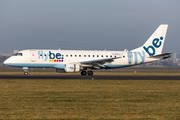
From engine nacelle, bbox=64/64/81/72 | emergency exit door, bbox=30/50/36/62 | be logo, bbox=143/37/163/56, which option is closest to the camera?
engine nacelle, bbox=64/64/81/72

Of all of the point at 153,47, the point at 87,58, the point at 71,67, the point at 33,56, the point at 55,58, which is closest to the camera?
the point at 71,67

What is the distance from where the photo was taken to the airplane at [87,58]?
42625 millimetres

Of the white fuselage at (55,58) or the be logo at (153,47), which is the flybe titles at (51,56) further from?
the be logo at (153,47)

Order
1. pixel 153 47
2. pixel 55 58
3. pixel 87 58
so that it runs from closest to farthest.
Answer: pixel 55 58 → pixel 87 58 → pixel 153 47

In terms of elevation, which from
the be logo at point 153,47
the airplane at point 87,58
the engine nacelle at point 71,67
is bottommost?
the engine nacelle at point 71,67

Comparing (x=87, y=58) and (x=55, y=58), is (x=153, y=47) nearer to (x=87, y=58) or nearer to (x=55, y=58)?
(x=87, y=58)

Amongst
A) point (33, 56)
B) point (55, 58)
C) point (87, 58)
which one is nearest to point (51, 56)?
point (55, 58)

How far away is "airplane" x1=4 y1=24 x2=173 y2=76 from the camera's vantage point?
4262cm

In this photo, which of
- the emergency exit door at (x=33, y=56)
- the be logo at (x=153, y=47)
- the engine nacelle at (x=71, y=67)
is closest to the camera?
the engine nacelle at (x=71, y=67)

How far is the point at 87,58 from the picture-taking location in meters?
45.1

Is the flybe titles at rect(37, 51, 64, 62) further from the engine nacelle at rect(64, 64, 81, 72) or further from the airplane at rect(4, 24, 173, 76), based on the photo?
the engine nacelle at rect(64, 64, 81, 72)

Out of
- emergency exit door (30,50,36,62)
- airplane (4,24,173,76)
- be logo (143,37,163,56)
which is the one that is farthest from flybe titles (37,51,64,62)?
be logo (143,37,163,56)

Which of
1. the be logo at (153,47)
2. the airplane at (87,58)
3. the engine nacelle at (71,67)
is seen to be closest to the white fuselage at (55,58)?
the airplane at (87,58)

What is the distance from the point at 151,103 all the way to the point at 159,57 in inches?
1295
